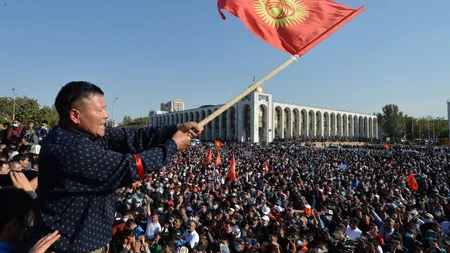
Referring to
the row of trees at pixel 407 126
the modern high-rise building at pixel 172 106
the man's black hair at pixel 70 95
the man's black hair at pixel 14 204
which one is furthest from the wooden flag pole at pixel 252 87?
the modern high-rise building at pixel 172 106

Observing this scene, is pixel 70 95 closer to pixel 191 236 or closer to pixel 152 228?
pixel 191 236

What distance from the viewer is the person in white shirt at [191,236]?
6.39 meters

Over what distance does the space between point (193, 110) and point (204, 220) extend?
71473 millimetres

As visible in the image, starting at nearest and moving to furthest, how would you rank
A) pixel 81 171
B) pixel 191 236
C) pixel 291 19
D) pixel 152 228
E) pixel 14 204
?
pixel 81 171 < pixel 14 204 < pixel 291 19 < pixel 191 236 < pixel 152 228

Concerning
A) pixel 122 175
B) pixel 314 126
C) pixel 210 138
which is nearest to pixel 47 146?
pixel 122 175

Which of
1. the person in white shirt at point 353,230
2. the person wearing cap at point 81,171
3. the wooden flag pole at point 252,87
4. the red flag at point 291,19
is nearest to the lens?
the person wearing cap at point 81,171

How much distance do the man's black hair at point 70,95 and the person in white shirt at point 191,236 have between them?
16.9ft

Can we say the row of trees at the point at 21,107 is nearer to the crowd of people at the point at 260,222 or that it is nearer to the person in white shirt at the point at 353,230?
the crowd of people at the point at 260,222

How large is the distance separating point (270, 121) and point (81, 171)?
62.2m

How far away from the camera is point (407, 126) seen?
3511 inches


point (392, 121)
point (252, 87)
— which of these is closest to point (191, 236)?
point (252, 87)

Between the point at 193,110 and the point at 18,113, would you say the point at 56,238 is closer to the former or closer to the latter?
the point at 18,113

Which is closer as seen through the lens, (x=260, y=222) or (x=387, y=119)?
(x=260, y=222)

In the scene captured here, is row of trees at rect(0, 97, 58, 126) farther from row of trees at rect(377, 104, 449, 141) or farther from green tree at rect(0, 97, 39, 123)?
row of trees at rect(377, 104, 449, 141)
